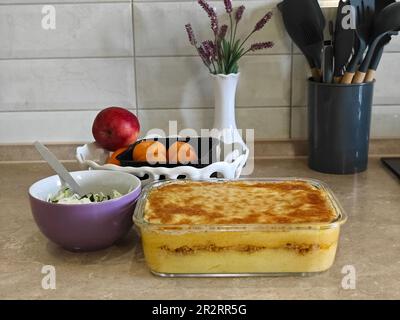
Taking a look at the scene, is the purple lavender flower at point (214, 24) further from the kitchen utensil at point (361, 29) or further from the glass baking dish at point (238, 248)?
the glass baking dish at point (238, 248)

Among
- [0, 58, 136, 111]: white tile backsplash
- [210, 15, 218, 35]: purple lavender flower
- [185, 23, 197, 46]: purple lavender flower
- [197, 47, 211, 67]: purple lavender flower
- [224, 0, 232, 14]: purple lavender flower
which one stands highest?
[224, 0, 232, 14]: purple lavender flower

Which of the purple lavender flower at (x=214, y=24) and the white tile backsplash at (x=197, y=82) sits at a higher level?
the purple lavender flower at (x=214, y=24)

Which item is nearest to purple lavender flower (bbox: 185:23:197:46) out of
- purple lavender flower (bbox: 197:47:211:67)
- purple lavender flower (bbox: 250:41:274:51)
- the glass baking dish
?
purple lavender flower (bbox: 197:47:211:67)

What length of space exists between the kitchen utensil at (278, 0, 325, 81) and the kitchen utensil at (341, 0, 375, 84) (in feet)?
0.24

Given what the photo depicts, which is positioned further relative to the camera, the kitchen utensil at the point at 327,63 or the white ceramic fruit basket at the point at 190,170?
the kitchen utensil at the point at 327,63

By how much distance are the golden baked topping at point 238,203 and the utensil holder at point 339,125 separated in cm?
31

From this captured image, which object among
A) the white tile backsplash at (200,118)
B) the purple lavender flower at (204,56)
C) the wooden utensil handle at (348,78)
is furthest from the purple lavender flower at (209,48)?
the wooden utensil handle at (348,78)

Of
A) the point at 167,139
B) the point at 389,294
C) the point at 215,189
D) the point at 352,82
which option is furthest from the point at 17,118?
the point at 389,294

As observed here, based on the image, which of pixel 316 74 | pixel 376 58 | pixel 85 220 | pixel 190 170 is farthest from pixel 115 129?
pixel 376 58

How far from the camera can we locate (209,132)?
1.37 m

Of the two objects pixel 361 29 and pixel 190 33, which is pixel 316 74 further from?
pixel 190 33

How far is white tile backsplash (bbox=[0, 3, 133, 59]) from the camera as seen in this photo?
1330 millimetres

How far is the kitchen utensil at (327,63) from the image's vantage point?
4.02ft

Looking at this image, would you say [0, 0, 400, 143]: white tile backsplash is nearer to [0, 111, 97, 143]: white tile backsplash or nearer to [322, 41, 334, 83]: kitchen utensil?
[0, 111, 97, 143]: white tile backsplash
